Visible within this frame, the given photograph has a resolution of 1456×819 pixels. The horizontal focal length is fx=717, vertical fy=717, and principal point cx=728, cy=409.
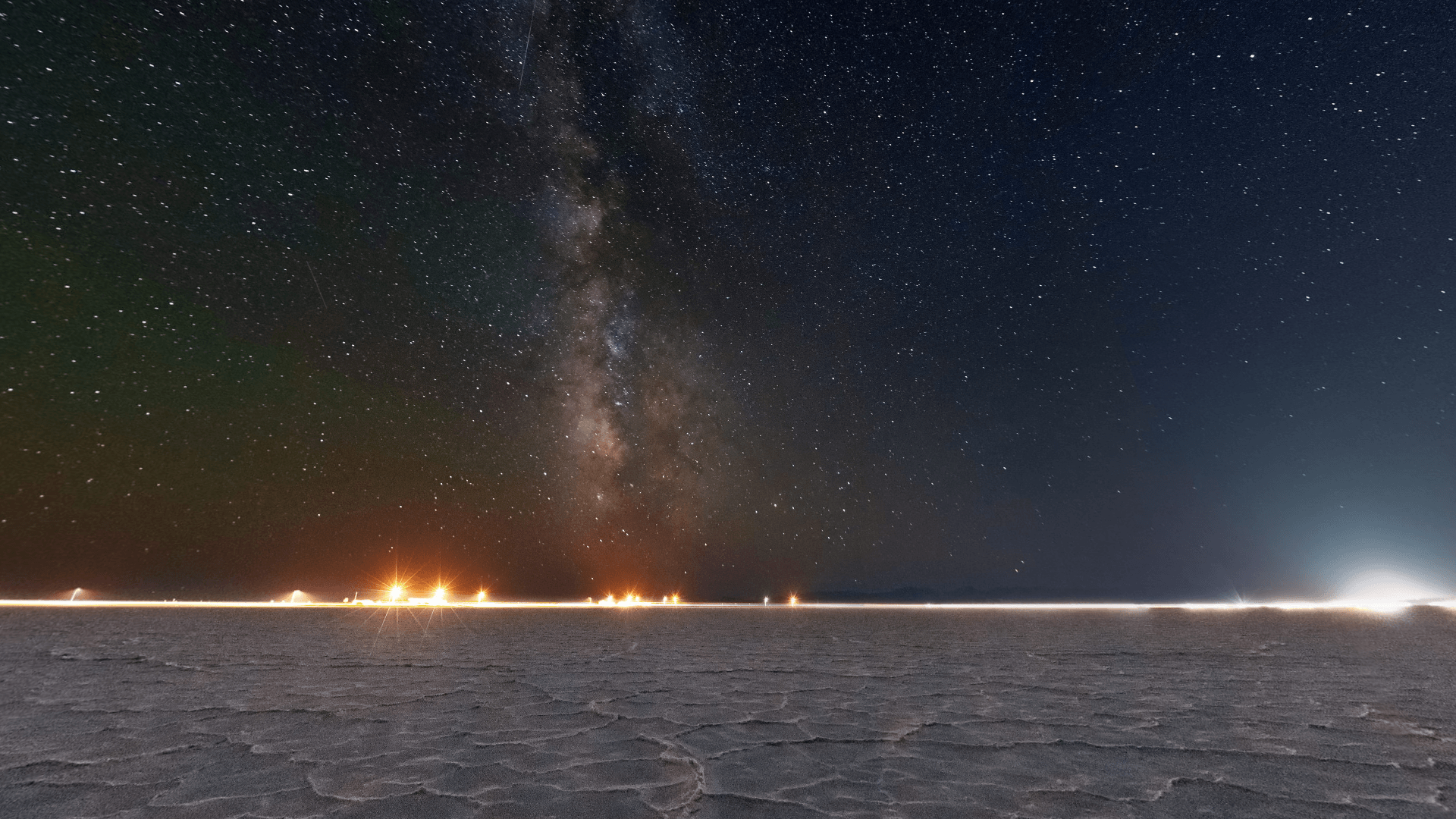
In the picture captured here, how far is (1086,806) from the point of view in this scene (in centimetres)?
230

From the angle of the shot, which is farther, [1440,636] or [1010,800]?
[1440,636]

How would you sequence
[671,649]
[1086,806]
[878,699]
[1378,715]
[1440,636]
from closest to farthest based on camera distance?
[1086,806] < [1378,715] < [878,699] < [671,649] < [1440,636]

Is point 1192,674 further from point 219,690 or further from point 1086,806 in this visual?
point 219,690

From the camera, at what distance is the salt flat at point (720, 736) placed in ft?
7.77

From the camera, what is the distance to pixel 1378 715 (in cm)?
394

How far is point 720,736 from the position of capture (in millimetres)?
3387

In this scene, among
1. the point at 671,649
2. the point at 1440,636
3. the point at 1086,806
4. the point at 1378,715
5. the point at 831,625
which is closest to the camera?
the point at 1086,806

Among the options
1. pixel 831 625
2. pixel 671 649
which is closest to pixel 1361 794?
pixel 671 649

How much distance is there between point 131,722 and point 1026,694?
5032 mm

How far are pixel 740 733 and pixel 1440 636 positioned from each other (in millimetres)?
13119

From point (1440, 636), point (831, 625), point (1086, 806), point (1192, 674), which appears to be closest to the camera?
point (1086, 806)

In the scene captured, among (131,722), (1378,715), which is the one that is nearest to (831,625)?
(1378,715)

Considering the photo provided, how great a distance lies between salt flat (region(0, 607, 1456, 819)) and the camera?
7.77 feet

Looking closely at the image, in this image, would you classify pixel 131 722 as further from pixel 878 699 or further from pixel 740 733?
pixel 878 699
